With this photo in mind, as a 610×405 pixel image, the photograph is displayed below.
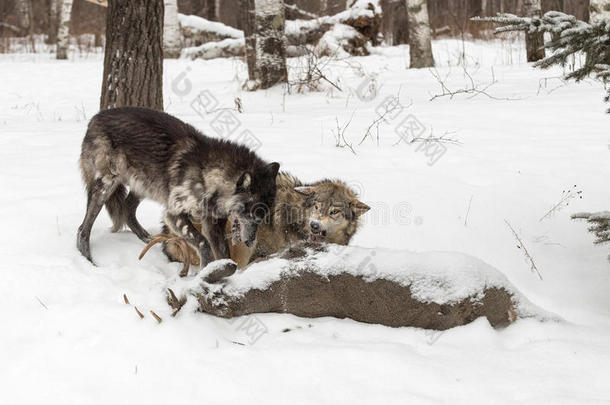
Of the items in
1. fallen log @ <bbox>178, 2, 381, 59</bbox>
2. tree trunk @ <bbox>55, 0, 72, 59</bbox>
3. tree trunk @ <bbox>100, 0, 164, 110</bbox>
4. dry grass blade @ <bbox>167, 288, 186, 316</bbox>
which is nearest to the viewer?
dry grass blade @ <bbox>167, 288, 186, 316</bbox>

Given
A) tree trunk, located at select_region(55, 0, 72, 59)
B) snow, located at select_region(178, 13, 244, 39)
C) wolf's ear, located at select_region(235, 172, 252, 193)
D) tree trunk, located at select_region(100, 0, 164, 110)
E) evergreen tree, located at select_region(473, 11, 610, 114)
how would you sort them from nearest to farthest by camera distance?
1. evergreen tree, located at select_region(473, 11, 610, 114)
2. wolf's ear, located at select_region(235, 172, 252, 193)
3. tree trunk, located at select_region(100, 0, 164, 110)
4. tree trunk, located at select_region(55, 0, 72, 59)
5. snow, located at select_region(178, 13, 244, 39)

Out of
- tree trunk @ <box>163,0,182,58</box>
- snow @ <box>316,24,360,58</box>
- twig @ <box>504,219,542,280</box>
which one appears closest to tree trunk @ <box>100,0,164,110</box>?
twig @ <box>504,219,542,280</box>

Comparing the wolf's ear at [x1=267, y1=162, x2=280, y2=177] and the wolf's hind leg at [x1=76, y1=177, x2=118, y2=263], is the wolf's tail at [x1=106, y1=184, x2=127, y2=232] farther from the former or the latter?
the wolf's ear at [x1=267, y1=162, x2=280, y2=177]

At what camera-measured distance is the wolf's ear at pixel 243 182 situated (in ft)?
15.3

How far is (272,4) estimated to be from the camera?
11.2 m

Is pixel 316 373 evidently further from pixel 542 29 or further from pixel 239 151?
pixel 542 29

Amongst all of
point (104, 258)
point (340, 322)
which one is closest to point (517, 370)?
point (340, 322)

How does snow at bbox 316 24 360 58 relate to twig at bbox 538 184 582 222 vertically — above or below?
above

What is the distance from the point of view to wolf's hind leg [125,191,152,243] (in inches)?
211

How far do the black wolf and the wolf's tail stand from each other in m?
0.25

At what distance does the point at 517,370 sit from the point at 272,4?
9480 mm

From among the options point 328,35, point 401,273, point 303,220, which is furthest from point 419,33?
point 401,273

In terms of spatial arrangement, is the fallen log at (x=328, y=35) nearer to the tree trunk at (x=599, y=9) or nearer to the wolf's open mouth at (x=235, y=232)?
the tree trunk at (x=599, y=9)

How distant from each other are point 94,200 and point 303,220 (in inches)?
74.2
